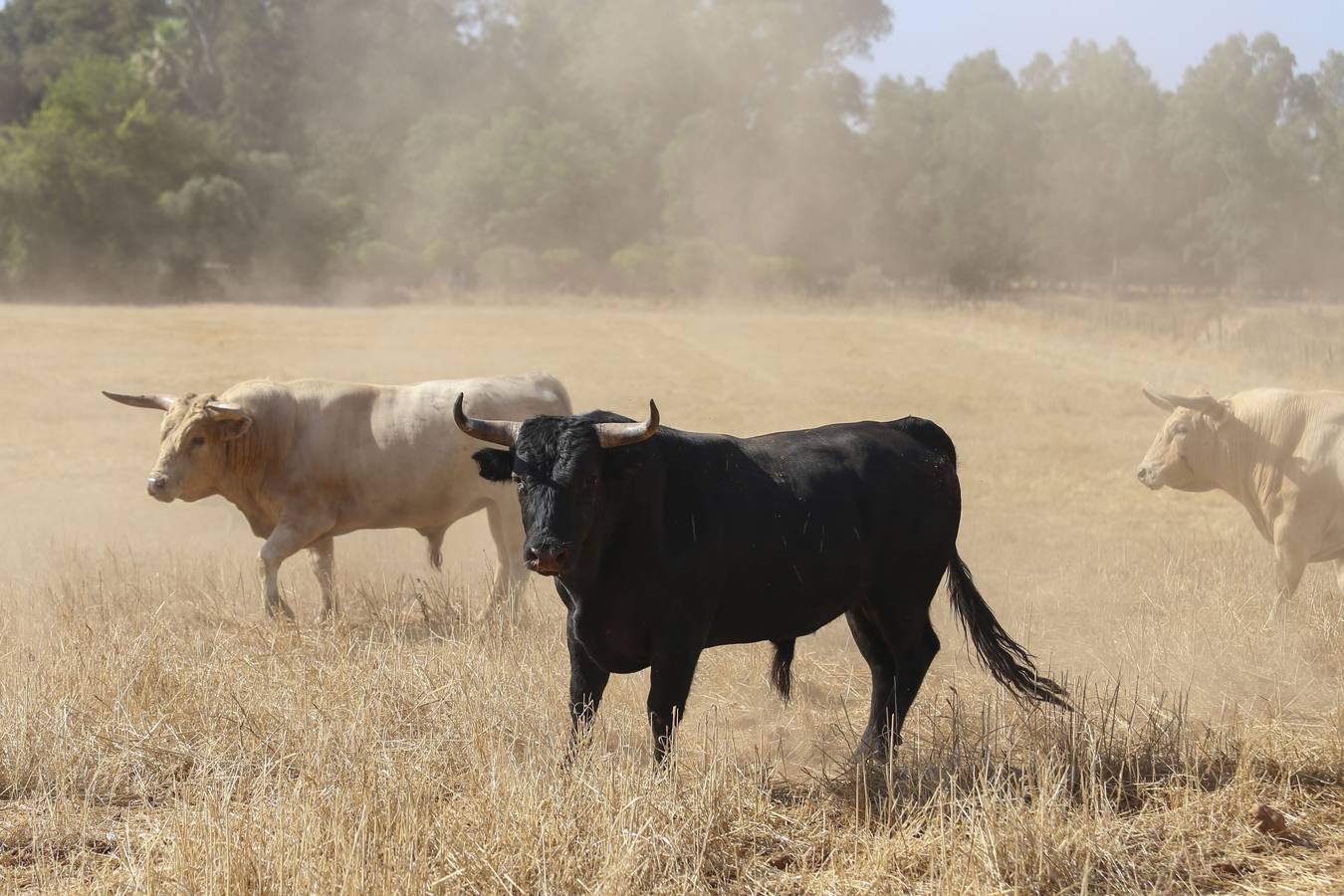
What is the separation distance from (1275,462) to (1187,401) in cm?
86

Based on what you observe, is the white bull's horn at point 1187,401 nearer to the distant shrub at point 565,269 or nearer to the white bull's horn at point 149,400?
the white bull's horn at point 149,400

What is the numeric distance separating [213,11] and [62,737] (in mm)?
61660

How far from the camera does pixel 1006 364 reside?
26.2 m

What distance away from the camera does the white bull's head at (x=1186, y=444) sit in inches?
406

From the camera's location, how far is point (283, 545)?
30.9 ft

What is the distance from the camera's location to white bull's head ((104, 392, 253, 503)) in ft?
30.5

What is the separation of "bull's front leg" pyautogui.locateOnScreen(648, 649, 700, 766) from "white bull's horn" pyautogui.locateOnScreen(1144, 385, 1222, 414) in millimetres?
5865

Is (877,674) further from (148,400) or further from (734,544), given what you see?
(148,400)

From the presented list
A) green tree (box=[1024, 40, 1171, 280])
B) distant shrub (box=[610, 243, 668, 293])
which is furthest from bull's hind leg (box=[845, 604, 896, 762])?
green tree (box=[1024, 40, 1171, 280])

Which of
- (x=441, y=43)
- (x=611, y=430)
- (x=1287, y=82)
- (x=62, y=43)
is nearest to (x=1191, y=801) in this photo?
(x=611, y=430)

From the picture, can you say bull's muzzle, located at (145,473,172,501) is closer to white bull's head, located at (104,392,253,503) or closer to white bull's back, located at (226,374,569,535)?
white bull's head, located at (104,392,253,503)

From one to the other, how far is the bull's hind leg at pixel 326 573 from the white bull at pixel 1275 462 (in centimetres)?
591

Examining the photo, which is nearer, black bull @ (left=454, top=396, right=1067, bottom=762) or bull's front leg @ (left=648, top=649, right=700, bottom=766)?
black bull @ (left=454, top=396, right=1067, bottom=762)

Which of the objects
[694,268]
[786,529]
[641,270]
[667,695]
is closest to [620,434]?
[786,529]
